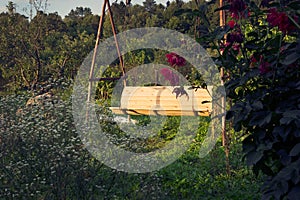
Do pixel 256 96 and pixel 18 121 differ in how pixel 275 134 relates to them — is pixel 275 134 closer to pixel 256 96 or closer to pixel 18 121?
pixel 256 96

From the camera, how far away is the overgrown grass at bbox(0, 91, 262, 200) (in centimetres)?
302

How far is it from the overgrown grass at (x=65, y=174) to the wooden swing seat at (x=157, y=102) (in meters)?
2.88

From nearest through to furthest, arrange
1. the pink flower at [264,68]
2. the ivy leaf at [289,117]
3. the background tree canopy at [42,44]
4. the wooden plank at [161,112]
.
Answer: the ivy leaf at [289,117] → the pink flower at [264,68] → the wooden plank at [161,112] → the background tree canopy at [42,44]

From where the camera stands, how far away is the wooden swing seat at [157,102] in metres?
7.15

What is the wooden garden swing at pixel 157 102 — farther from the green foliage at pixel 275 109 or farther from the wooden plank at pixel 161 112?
the green foliage at pixel 275 109

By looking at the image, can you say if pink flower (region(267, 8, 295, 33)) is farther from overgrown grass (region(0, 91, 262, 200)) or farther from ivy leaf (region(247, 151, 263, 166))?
overgrown grass (region(0, 91, 262, 200))

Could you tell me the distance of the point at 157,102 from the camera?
25.1 ft

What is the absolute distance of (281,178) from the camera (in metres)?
1.60

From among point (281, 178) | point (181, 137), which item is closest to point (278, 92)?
point (281, 178)

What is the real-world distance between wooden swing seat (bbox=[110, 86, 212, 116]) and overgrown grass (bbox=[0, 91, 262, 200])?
9.46ft

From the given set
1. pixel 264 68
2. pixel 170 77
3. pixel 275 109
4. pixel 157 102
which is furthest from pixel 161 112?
pixel 275 109

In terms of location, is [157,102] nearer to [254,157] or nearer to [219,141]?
[219,141]

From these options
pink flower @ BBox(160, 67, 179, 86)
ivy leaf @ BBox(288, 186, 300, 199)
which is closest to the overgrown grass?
pink flower @ BBox(160, 67, 179, 86)

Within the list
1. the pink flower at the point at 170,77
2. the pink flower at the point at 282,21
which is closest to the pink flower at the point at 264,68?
the pink flower at the point at 282,21
